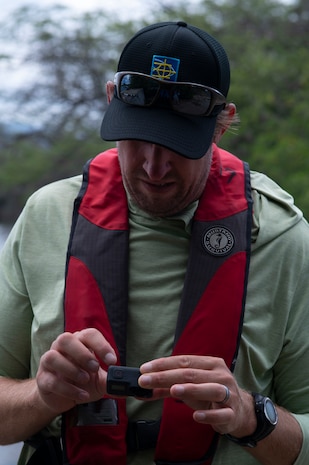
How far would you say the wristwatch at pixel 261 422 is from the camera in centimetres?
244

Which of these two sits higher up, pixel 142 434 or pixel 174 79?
pixel 174 79

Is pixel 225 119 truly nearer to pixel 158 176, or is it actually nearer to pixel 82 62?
pixel 158 176

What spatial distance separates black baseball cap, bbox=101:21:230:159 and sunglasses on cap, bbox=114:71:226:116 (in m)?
0.02

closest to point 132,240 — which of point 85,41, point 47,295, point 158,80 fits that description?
point 47,295

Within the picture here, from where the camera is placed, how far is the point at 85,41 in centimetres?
835

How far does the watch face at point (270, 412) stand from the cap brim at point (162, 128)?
29.8 inches

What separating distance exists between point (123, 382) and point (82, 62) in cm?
653

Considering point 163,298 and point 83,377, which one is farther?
point 163,298

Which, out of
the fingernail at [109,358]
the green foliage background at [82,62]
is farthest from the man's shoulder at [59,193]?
the green foliage background at [82,62]

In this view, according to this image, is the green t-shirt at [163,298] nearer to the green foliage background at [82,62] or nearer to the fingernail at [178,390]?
the fingernail at [178,390]

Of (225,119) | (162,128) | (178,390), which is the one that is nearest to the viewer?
(178,390)

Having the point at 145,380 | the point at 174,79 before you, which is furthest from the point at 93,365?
the point at 174,79

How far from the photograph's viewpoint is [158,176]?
2.56m

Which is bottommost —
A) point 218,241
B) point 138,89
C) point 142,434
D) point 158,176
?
point 142,434
